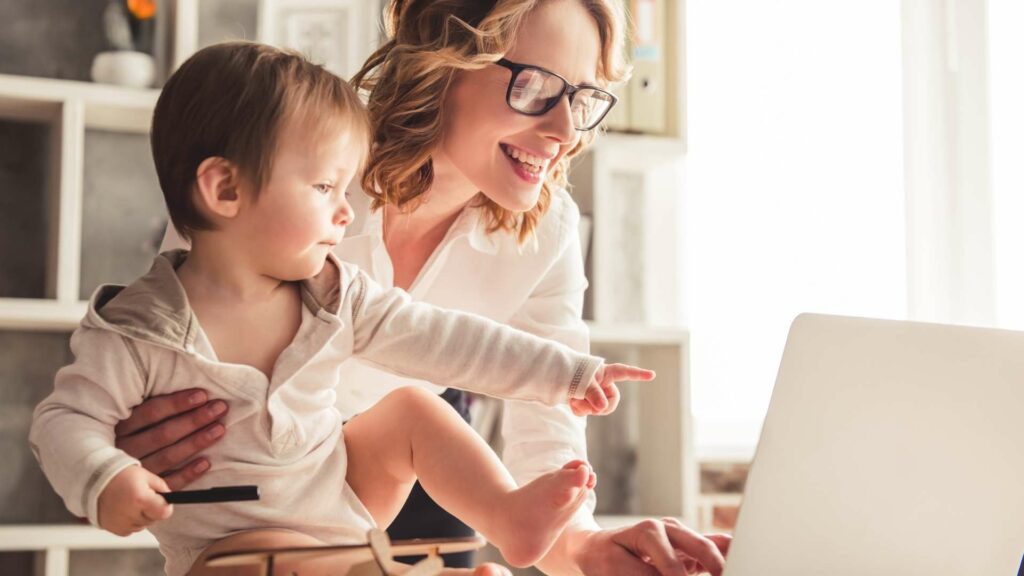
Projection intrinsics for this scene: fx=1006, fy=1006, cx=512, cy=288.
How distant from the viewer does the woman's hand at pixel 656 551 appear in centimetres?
111

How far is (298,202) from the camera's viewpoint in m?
1.01

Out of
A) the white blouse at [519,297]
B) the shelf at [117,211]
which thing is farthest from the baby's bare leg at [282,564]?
the shelf at [117,211]

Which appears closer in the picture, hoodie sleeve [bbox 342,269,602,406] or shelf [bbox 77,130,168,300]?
hoodie sleeve [bbox 342,269,602,406]

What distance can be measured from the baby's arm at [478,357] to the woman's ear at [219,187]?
167 millimetres

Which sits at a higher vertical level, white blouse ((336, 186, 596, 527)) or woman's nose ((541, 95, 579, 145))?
woman's nose ((541, 95, 579, 145))

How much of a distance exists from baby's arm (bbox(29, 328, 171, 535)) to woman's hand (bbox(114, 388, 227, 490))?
25 millimetres

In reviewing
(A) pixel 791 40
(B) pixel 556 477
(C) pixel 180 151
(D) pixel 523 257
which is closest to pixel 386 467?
(B) pixel 556 477

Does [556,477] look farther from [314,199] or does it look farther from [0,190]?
[0,190]

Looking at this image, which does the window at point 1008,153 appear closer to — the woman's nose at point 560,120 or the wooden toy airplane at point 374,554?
the woman's nose at point 560,120

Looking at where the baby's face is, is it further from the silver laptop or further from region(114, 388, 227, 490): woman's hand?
the silver laptop

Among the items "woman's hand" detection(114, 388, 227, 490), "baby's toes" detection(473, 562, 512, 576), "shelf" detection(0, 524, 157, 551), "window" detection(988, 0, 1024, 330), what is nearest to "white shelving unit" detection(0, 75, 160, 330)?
"shelf" detection(0, 524, 157, 551)

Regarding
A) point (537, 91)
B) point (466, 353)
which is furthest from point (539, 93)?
point (466, 353)

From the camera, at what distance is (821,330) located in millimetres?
968

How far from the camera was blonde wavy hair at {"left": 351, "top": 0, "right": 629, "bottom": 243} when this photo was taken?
56.1 inches
